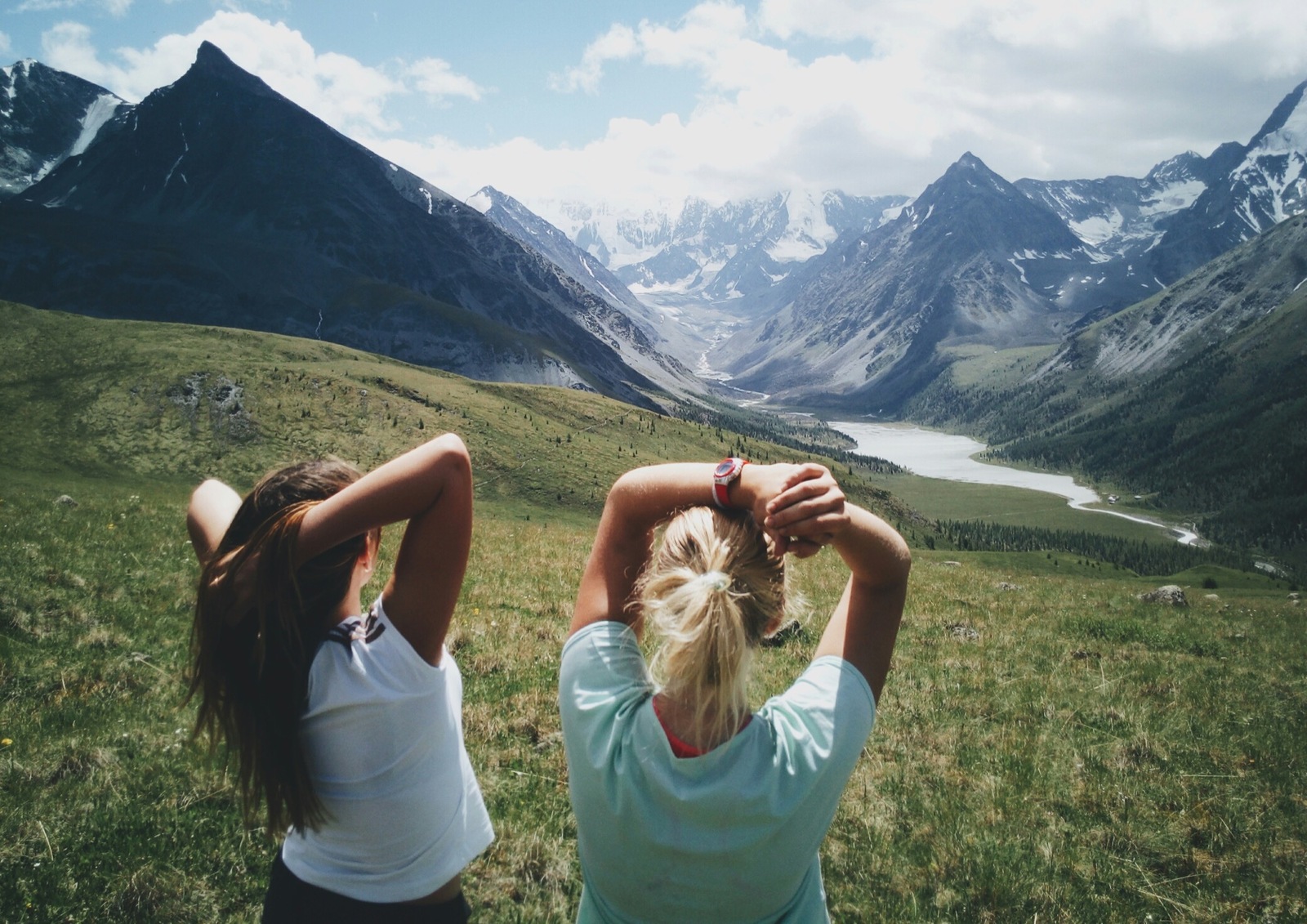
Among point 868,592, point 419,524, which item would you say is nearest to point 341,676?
point 419,524

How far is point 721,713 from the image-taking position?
8.70 feet

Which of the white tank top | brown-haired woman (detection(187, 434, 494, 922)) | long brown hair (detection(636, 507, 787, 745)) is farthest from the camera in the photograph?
the white tank top

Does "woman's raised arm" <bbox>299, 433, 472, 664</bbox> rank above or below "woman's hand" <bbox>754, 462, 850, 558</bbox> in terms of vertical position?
below

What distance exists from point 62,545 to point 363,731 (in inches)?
543

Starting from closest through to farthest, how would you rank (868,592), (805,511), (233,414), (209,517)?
(805,511) < (868,592) < (209,517) < (233,414)

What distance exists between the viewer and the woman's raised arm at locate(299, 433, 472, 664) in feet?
10.4

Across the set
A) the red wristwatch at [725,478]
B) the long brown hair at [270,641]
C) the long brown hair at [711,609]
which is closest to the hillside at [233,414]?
the long brown hair at [270,641]

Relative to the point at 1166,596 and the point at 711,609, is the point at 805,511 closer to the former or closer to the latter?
the point at 711,609

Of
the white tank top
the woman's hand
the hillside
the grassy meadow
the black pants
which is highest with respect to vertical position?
the woman's hand

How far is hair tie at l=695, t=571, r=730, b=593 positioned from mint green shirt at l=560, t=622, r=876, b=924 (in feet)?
1.73

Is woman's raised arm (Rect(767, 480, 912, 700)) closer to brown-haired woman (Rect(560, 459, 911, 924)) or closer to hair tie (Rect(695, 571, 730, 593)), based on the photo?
brown-haired woman (Rect(560, 459, 911, 924))

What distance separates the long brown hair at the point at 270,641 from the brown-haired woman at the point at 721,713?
131cm

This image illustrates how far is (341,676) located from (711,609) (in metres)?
1.91

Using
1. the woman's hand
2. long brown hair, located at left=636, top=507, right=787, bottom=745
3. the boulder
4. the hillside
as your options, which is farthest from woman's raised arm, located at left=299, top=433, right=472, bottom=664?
the hillside
